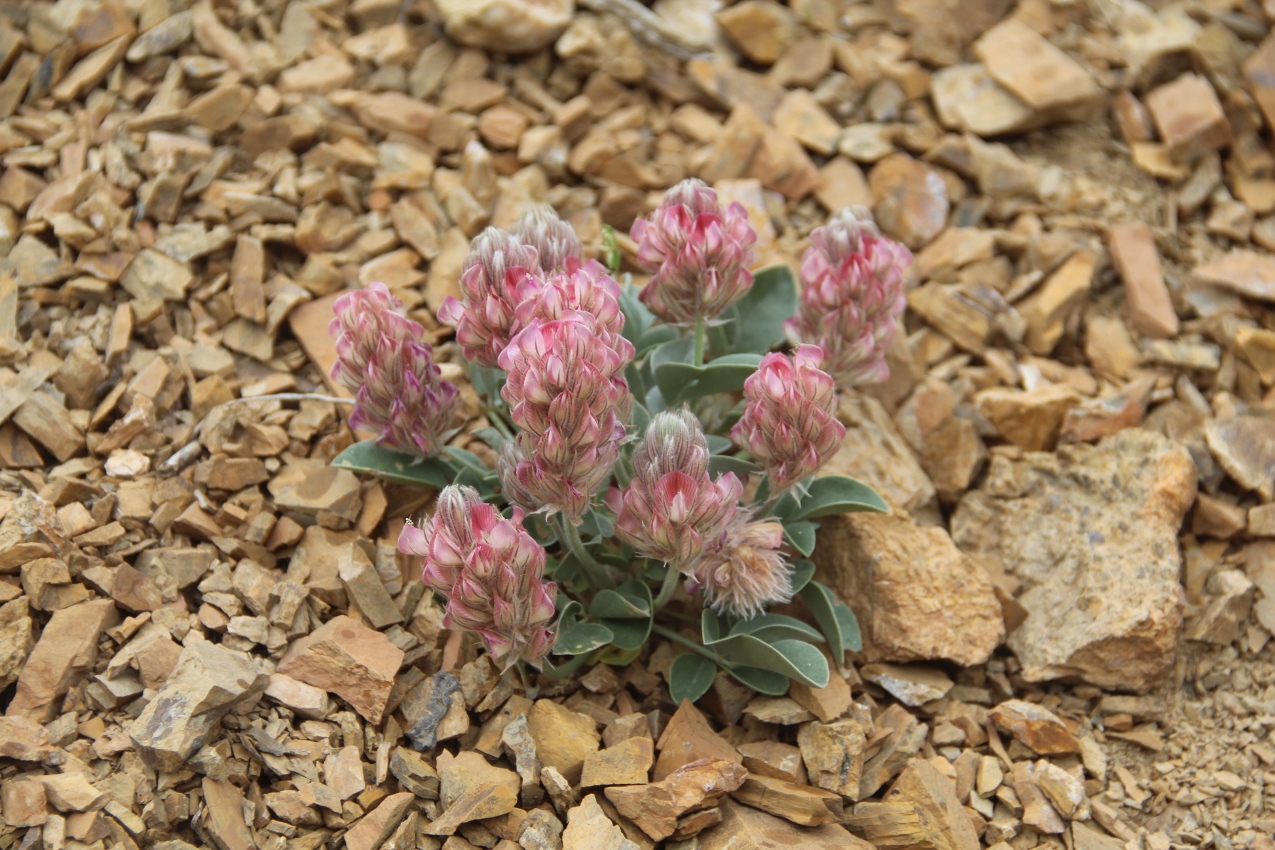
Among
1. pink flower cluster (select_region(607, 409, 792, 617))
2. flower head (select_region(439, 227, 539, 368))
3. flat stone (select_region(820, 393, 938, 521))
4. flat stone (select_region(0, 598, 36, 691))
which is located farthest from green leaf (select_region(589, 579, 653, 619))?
flat stone (select_region(0, 598, 36, 691))

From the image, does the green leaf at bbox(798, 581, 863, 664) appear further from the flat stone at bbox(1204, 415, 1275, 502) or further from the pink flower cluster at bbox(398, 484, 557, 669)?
the flat stone at bbox(1204, 415, 1275, 502)

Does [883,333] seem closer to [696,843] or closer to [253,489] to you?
[696,843]

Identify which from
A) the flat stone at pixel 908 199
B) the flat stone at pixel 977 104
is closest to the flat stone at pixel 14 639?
the flat stone at pixel 908 199

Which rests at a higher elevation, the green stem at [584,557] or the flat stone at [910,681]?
the green stem at [584,557]

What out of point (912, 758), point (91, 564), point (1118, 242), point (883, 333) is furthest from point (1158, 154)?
point (91, 564)

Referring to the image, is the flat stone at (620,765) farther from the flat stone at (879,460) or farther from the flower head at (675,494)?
the flat stone at (879,460)

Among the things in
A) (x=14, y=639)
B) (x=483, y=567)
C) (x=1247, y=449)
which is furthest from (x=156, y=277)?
(x=1247, y=449)
